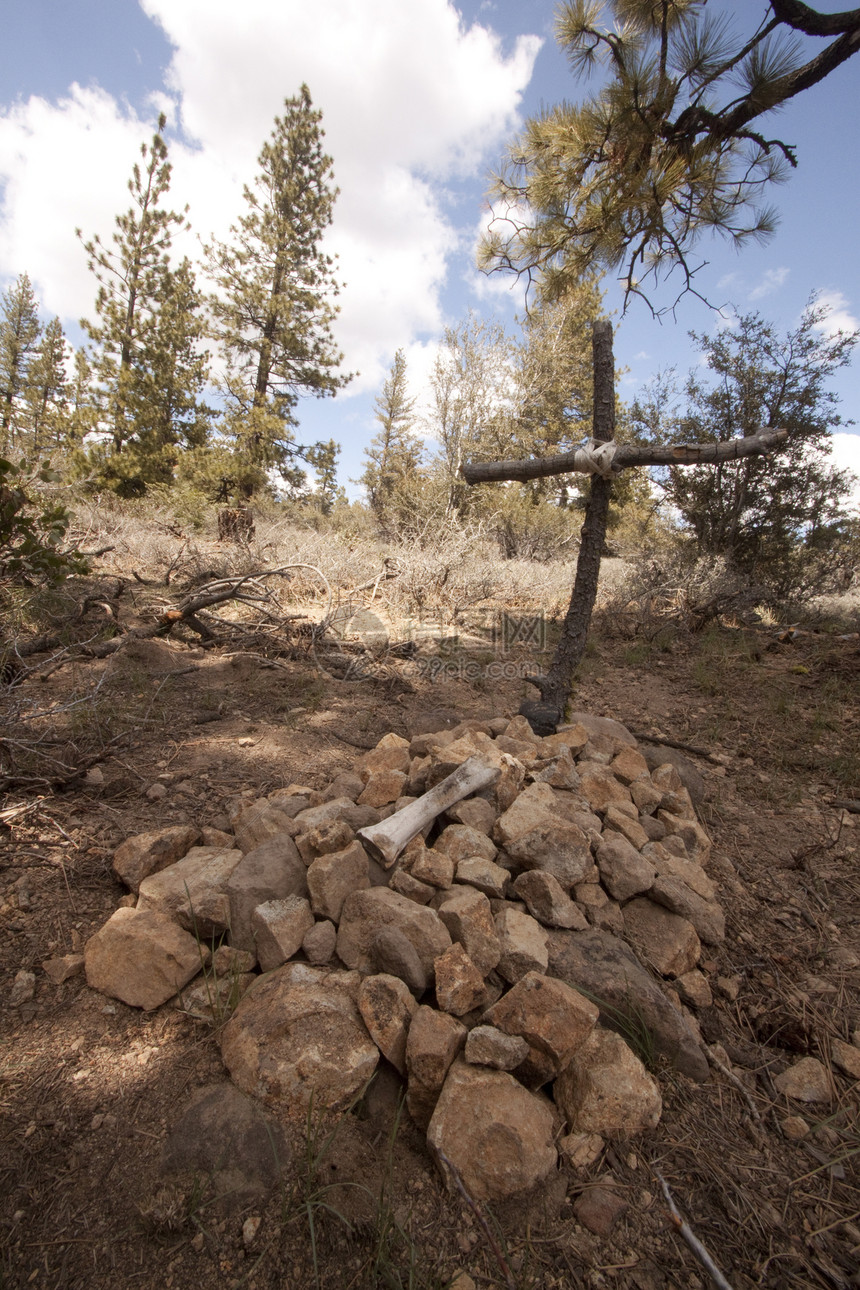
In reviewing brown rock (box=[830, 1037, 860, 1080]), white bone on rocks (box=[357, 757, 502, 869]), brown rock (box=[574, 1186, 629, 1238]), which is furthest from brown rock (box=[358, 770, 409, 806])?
brown rock (box=[830, 1037, 860, 1080])

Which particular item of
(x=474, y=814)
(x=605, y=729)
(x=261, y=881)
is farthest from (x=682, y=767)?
(x=261, y=881)

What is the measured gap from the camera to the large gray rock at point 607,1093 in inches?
51.3

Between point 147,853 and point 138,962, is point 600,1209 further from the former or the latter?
point 147,853

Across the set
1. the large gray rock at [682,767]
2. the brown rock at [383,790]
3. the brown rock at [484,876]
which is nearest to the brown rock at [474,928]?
the brown rock at [484,876]

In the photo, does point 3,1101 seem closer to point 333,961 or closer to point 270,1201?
point 270,1201

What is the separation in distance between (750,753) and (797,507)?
6242mm

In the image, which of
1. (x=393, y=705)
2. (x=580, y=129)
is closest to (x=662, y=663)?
(x=393, y=705)

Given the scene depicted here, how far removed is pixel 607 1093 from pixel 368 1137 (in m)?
0.59

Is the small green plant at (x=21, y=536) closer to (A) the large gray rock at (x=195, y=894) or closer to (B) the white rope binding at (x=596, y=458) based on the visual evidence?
(A) the large gray rock at (x=195, y=894)


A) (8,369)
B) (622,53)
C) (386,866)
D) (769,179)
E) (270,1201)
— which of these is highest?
(8,369)

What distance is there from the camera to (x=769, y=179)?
345 cm

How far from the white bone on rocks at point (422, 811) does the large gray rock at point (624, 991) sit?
56 centimetres

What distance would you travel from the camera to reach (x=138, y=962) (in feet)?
5.01

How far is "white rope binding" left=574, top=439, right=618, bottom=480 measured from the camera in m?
2.80
